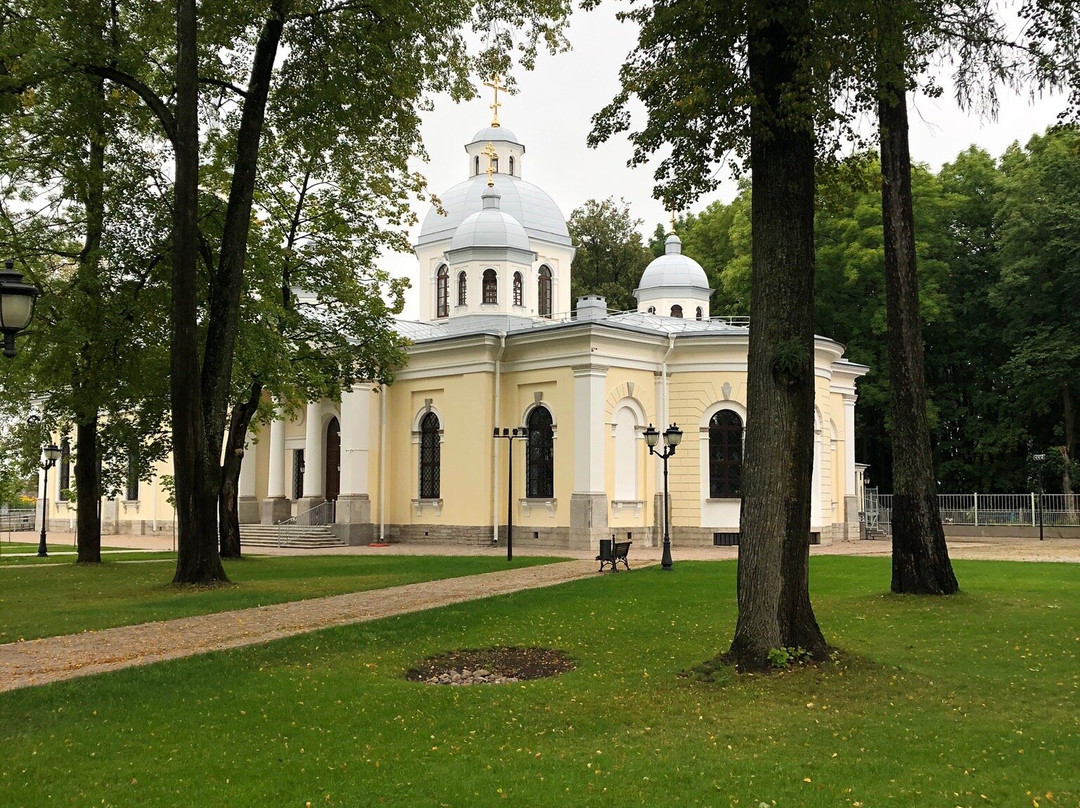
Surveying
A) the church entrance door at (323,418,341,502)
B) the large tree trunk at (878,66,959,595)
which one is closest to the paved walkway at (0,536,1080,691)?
the large tree trunk at (878,66,959,595)

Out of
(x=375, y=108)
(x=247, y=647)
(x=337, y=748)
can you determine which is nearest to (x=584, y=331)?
(x=375, y=108)

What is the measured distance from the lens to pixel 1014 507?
124 feet

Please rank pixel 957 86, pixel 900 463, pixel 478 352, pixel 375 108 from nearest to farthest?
pixel 957 86 → pixel 900 463 → pixel 375 108 → pixel 478 352

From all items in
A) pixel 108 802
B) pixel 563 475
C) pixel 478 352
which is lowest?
pixel 108 802

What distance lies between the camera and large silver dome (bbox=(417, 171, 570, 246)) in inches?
1451

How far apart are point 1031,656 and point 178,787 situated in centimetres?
811

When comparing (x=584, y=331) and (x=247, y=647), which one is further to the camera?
(x=584, y=331)

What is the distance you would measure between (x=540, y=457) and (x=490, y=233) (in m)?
8.05

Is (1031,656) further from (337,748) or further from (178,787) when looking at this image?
(178,787)

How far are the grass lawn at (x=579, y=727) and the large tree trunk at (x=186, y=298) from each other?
6.57 m

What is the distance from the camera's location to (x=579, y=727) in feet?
25.2

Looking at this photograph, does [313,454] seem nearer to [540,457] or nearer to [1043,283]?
[540,457]

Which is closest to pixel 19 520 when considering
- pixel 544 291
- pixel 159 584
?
pixel 544 291

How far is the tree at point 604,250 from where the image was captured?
168 ft
